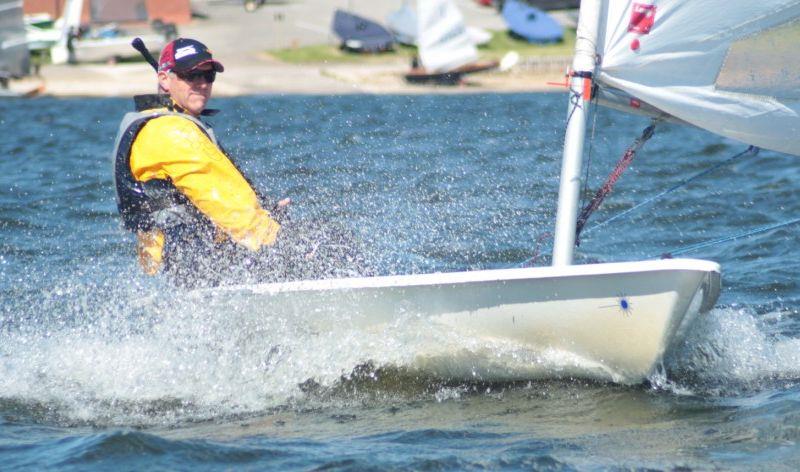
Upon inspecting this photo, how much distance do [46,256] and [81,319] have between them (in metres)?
1.64

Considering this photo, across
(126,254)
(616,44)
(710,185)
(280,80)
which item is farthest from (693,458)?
(280,80)

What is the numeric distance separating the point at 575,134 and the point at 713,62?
0.55 meters

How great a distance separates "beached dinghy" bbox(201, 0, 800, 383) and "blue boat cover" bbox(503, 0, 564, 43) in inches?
954

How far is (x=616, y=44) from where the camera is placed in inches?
159

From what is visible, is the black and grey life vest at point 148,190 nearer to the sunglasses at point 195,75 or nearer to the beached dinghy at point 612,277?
the sunglasses at point 195,75

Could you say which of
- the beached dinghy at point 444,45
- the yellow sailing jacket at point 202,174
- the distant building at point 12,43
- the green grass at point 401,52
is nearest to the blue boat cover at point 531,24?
the green grass at point 401,52

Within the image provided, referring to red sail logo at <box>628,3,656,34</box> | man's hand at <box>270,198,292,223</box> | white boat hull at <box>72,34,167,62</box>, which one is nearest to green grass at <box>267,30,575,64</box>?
white boat hull at <box>72,34,167,62</box>

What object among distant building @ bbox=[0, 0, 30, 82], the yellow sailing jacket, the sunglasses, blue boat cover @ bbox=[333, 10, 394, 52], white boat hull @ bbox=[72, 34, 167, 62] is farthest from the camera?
blue boat cover @ bbox=[333, 10, 394, 52]

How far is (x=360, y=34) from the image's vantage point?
2631cm

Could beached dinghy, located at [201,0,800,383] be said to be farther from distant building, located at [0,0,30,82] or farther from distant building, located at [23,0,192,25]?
distant building, located at [23,0,192,25]

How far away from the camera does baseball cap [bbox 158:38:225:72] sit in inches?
165

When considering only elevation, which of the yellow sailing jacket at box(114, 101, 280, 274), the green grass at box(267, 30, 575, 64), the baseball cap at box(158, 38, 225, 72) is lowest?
the green grass at box(267, 30, 575, 64)

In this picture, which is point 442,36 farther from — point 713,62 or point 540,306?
point 540,306

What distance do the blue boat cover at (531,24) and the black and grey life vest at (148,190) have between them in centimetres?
2443
